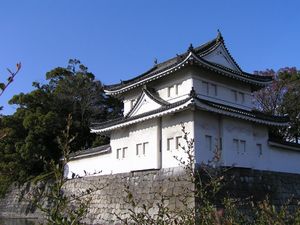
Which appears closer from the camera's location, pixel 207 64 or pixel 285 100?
pixel 207 64

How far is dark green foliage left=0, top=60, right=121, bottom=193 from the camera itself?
80.5ft

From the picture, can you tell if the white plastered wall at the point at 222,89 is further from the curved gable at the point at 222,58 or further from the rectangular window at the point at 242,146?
the rectangular window at the point at 242,146

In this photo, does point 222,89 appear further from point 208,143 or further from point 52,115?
point 52,115

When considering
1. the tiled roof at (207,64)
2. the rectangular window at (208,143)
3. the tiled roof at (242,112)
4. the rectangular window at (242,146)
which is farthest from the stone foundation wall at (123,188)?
the tiled roof at (207,64)

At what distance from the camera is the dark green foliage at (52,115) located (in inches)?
966

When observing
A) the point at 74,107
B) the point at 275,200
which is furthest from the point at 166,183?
the point at 74,107

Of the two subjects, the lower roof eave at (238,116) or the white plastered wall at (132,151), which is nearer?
the lower roof eave at (238,116)

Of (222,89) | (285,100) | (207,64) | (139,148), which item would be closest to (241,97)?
(222,89)

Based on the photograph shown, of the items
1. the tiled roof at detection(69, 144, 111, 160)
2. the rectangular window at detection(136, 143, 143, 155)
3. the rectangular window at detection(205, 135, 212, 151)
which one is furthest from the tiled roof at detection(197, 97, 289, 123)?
the tiled roof at detection(69, 144, 111, 160)

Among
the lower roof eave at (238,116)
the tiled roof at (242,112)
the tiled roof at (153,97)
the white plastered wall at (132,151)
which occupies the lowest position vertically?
the white plastered wall at (132,151)

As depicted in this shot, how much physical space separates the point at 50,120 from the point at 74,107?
3496 mm

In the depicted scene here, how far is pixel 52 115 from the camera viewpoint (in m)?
25.0

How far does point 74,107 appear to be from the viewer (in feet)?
91.9

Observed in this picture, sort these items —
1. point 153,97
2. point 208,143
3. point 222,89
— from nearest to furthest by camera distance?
point 208,143, point 153,97, point 222,89
